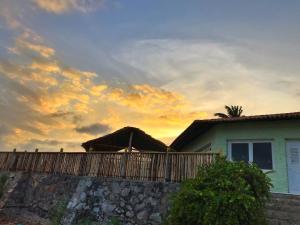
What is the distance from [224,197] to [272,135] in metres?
7.43

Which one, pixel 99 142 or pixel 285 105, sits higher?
pixel 285 105

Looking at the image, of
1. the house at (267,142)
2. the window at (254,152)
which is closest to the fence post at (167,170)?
the house at (267,142)

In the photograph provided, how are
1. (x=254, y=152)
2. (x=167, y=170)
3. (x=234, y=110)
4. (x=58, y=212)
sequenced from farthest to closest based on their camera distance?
(x=234, y=110)
(x=254, y=152)
(x=58, y=212)
(x=167, y=170)

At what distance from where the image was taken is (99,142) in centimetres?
1688

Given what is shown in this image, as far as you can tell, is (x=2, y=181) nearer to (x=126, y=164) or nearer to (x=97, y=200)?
(x=97, y=200)

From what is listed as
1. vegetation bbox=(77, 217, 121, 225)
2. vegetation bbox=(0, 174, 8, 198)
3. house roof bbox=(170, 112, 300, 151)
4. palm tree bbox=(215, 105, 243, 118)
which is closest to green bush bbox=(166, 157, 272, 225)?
vegetation bbox=(77, 217, 121, 225)

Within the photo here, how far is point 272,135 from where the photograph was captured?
45.7ft

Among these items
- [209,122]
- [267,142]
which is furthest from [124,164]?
[267,142]

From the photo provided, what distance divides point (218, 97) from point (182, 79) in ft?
7.44

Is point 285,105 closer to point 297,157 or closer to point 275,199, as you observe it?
point 297,157

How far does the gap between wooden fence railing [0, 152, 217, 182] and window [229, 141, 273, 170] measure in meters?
3.81

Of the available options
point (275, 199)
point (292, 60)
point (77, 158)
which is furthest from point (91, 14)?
point (275, 199)

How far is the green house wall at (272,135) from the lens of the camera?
1333 centimetres

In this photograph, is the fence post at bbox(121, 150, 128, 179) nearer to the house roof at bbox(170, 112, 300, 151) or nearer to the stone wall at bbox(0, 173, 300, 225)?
the stone wall at bbox(0, 173, 300, 225)
